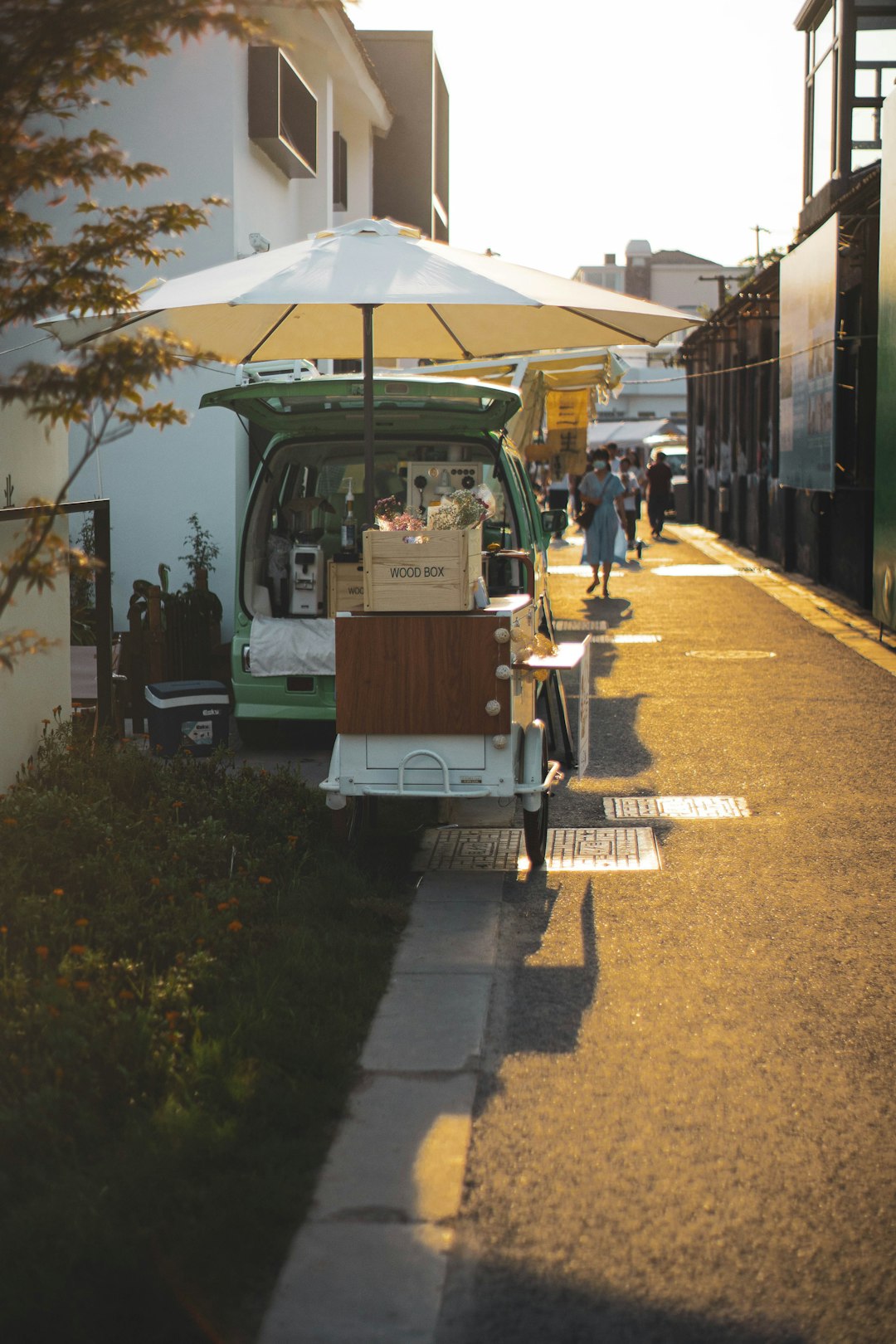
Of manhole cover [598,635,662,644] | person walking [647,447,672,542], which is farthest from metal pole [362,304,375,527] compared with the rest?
person walking [647,447,672,542]

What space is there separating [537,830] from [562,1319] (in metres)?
3.75

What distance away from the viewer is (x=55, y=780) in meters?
7.31

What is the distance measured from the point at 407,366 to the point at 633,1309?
94.1ft

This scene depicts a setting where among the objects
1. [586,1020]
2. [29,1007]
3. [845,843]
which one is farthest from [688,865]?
[29,1007]

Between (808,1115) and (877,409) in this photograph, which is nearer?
(808,1115)

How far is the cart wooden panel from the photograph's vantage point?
21.3ft

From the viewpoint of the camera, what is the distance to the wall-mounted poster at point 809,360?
17359mm

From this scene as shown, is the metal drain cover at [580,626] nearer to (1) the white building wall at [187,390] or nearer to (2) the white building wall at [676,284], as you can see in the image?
(1) the white building wall at [187,390]

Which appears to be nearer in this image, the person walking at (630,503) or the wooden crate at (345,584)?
the wooden crate at (345,584)

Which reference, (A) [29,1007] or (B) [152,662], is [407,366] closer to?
(B) [152,662]

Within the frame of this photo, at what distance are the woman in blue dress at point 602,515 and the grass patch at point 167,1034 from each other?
12.5 meters

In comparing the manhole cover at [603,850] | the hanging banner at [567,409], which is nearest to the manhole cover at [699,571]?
the hanging banner at [567,409]

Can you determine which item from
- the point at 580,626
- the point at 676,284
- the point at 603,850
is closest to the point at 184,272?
the point at 580,626

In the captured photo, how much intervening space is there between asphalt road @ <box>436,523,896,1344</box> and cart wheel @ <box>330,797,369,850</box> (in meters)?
0.76
